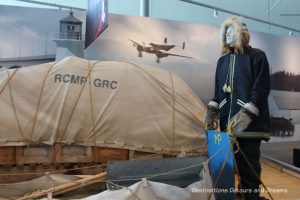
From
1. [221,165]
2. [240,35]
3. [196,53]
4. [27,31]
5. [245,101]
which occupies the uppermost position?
[27,31]

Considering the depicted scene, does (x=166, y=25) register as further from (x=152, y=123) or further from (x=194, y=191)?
(x=194, y=191)

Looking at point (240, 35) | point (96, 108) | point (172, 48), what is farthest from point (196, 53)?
point (96, 108)

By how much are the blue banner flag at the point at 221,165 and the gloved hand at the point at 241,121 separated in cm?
Answer: 11

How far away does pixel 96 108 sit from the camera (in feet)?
10.8

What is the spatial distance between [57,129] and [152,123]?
964 mm

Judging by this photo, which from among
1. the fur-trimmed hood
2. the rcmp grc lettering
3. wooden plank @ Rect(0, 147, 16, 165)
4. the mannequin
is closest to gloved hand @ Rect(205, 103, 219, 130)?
the mannequin

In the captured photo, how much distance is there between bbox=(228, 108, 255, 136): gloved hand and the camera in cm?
272

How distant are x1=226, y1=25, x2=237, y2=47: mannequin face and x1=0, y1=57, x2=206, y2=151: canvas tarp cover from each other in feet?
2.92

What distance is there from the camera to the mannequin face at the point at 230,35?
3.00 meters

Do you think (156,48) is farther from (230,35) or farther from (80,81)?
(230,35)

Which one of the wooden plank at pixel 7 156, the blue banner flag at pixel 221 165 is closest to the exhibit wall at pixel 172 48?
the wooden plank at pixel 7 156

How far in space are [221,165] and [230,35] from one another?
120 cm

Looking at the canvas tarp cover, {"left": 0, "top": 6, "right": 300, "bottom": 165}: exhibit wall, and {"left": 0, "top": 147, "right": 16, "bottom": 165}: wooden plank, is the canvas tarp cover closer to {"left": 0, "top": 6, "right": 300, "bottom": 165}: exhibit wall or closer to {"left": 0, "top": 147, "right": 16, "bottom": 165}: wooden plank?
{"left": 0, "top": 147, "right": 16, "bottom": 165}: wooden plank

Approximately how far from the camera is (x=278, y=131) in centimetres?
634
